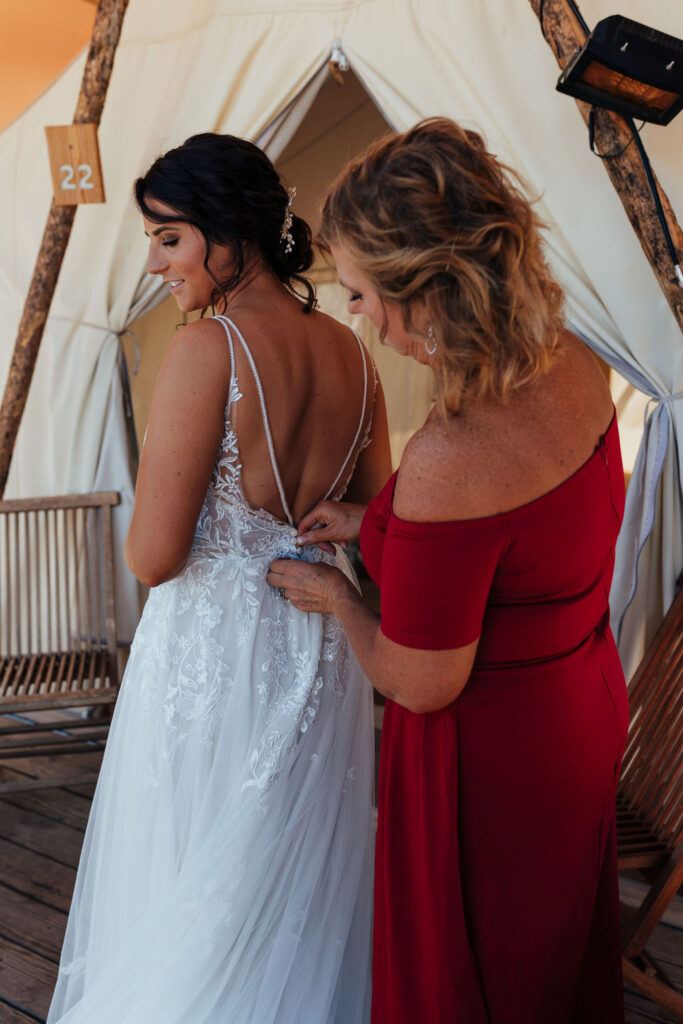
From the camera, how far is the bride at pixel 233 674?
1.48m

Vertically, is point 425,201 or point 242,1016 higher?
point 425,201

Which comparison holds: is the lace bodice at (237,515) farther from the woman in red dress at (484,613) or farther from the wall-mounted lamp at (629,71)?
the wall-mounted lamp at (629,71)

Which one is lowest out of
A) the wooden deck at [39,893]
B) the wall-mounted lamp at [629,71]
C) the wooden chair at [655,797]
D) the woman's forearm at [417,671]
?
the wooden deck at [39,893]

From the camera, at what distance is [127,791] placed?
65.7 inches

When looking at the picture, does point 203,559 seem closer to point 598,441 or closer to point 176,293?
point 176,293

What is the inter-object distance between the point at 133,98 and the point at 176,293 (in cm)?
190

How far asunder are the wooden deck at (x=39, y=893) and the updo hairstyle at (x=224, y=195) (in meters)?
1.68

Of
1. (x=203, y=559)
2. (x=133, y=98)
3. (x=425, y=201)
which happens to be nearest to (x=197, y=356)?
(x=203, y=559)

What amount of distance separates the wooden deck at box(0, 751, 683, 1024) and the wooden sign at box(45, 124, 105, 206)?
6.40 feet

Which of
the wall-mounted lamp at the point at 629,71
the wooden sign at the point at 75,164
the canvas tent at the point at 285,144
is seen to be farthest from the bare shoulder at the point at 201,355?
the wooden sign at the point at 75,164

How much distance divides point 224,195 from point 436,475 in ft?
2.37

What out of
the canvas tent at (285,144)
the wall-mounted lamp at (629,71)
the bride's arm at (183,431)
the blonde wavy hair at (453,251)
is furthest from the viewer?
the canvas tent at (285,144)

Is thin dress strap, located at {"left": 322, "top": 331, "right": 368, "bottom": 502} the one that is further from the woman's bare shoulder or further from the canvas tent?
the canvas tent

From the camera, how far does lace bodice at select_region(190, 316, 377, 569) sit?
146cm
